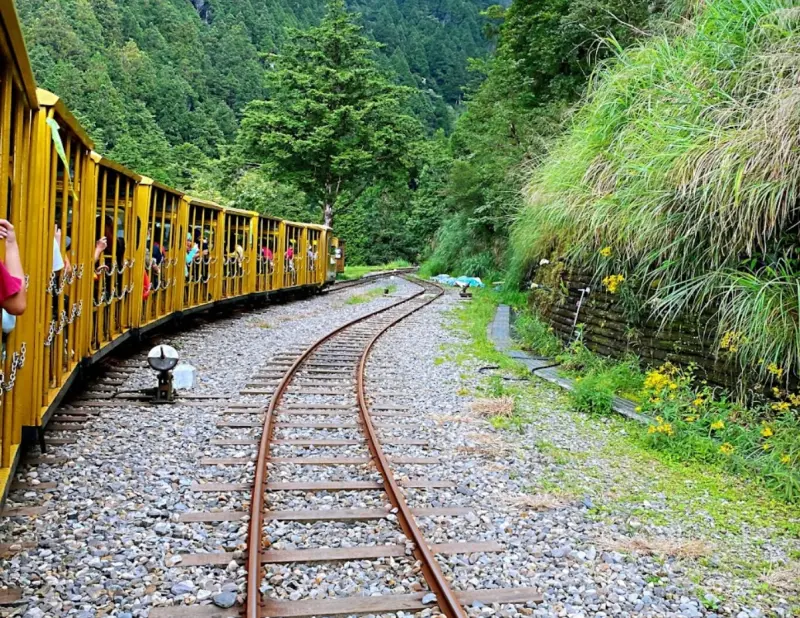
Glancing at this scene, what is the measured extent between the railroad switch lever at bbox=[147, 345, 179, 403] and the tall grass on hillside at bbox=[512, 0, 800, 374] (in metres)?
5.00

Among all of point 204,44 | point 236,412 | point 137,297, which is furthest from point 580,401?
point 204,44

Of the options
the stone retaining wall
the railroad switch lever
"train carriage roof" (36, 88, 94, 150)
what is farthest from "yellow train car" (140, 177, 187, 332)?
the stone retaining wall

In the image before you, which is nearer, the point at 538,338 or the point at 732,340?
the point at 732,340

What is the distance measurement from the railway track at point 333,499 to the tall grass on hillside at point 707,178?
3093 millimetres

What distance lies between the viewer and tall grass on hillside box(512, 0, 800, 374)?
19.6 ft

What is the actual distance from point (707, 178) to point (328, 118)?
22.8 metres

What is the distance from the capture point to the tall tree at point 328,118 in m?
27.9

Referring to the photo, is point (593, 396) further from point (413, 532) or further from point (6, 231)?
point (6, 231)

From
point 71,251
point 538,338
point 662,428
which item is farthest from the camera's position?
point 538,338

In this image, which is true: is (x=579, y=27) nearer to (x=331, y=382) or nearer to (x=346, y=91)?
(x=331, y=382)

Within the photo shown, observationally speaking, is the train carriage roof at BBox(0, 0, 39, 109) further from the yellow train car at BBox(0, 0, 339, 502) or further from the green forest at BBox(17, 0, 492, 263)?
the green forest at BBox(17, 0, 492, 263)

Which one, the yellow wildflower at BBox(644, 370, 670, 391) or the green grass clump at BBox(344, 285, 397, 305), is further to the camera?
the green grass clump at BBox(344, 285, 397, 305)

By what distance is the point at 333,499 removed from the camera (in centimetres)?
466

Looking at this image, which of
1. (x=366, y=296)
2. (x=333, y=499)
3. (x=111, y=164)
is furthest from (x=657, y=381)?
(x=366, y=296)
